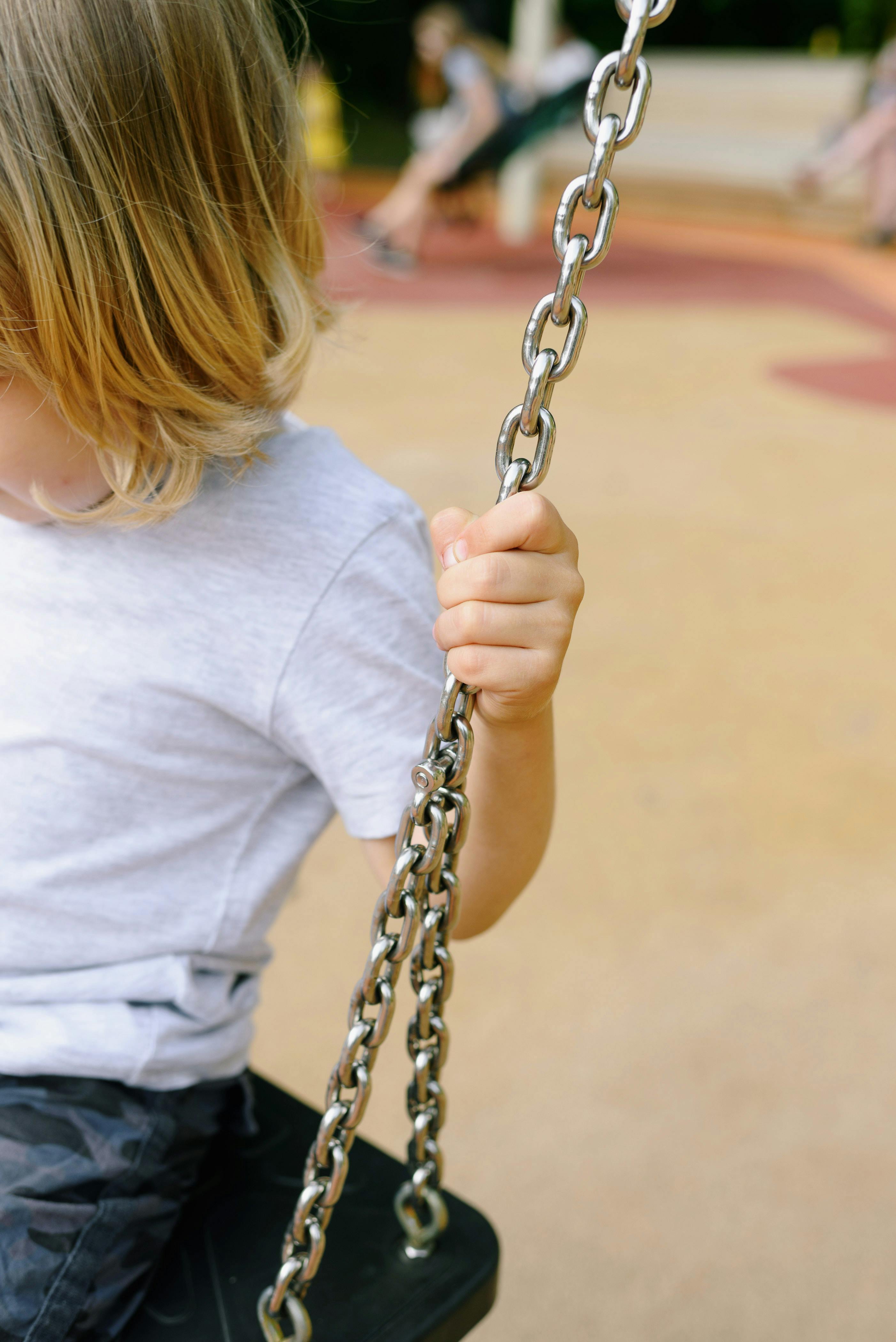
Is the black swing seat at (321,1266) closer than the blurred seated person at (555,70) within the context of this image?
Yes

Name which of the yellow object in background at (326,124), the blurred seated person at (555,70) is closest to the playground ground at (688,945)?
the blurred seated person at (555,70)

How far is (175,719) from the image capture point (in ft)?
2.21

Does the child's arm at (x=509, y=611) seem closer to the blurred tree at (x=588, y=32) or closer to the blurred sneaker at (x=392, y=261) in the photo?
the blurred sneaker at (x=392, y=261)

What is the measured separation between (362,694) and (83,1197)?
0.32 m

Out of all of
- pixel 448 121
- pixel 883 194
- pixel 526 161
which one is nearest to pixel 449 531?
pixel 448 121

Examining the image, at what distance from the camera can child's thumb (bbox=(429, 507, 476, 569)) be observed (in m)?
0.55

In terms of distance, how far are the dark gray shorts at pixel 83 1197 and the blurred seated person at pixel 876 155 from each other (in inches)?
270

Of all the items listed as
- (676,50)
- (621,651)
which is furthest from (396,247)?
(676,50)

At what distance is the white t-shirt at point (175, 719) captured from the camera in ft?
2.18

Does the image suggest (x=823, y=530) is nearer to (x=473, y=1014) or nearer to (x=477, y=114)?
(x=473, y=1014)

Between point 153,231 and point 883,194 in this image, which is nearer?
point 153,231

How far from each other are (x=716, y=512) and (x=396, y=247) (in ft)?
11.6

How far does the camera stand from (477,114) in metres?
→ 5.57

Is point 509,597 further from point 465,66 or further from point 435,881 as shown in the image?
point 465,66
